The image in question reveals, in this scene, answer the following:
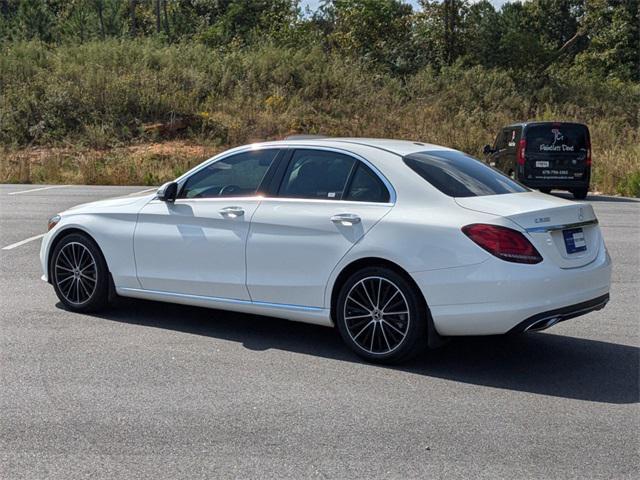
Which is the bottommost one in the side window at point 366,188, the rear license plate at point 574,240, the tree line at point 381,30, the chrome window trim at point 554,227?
the rear license plate at point 574,240

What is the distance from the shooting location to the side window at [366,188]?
21.4ft

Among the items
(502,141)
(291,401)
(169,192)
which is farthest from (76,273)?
(502,141)

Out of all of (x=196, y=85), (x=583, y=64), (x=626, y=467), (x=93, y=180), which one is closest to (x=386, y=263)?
(x=626, y=467)

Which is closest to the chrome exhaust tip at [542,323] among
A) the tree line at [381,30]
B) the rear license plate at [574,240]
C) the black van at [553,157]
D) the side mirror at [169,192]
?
the rear license plate at [574,240]

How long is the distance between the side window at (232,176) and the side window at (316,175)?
10.1 inches

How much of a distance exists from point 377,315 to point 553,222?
1389 mm

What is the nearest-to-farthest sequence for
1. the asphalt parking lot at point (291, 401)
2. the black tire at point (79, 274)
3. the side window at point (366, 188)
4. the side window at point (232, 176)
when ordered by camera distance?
the asphalt parking lot at point (291, 401), the side window at point (366, 188), the side window at point (232, 176), the black tire at point (79, 274)

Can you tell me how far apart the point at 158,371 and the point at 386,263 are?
5.84ft

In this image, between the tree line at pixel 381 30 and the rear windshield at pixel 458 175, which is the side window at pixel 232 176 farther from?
the tree line at pixel 381 30

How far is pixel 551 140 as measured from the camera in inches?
810

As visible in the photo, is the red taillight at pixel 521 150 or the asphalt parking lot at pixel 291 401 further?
the red taillight at pixel 521 150

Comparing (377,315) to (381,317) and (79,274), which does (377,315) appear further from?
(79,274)

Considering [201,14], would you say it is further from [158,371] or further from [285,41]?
[158,371]

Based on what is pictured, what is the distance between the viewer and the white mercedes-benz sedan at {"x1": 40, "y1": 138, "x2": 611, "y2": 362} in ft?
19.5
